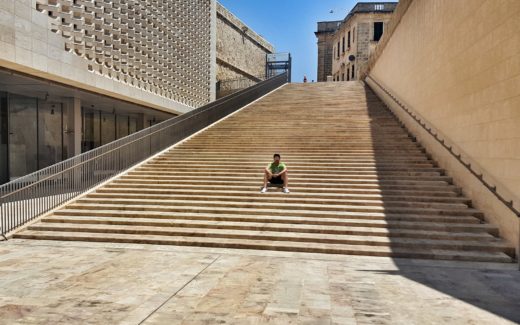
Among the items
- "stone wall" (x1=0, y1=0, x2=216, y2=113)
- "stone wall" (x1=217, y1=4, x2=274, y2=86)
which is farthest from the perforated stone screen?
"stone wall" (x1=217, y1=4, x2=274, y2=86)

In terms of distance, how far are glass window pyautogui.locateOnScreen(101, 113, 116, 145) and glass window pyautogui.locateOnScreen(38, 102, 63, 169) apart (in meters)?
3.33

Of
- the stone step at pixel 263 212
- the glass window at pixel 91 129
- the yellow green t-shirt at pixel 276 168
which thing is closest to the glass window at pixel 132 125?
the glass window at pixel 91 129

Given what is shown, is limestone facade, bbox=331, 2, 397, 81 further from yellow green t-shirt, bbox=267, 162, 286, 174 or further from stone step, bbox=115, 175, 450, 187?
yellow green t-shirt, bbox=267, 162, 286, 174

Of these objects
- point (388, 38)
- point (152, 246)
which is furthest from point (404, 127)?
point (152, 246)

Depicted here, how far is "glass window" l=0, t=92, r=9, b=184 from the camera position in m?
13.0

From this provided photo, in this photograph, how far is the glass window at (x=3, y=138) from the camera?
13031 millimetres

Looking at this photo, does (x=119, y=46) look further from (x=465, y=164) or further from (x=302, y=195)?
(x=465, y=164)

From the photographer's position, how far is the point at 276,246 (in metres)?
6.57

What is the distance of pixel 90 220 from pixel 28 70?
4792 mm

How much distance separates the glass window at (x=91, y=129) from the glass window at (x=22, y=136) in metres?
2.95

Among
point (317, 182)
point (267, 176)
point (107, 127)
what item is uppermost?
point (107, 127)

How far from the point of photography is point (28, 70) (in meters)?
10.1

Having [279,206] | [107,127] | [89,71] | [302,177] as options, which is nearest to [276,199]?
[279,206]

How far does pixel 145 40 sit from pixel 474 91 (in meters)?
12.9
